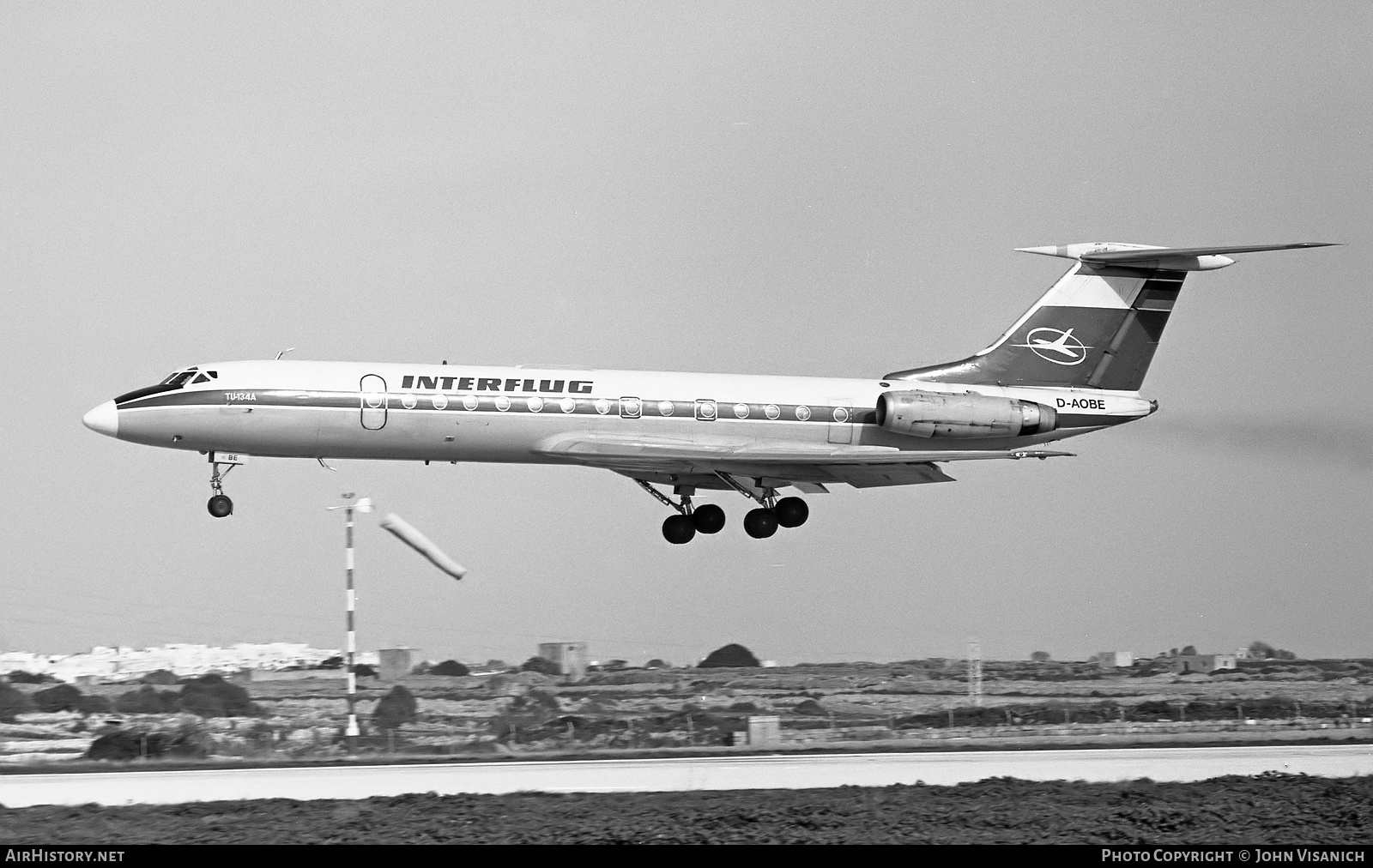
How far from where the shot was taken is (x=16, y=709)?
45500mm

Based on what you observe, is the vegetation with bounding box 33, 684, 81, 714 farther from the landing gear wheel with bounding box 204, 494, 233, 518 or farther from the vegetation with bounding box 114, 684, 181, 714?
the landing gear wheel with bounding box 204, 494, 233, 518

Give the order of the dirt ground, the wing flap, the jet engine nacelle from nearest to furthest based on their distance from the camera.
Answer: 1. the dirt ground
2. the wing flap
3. the jet engine nacelle

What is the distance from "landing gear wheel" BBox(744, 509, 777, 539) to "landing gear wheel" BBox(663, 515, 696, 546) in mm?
1306

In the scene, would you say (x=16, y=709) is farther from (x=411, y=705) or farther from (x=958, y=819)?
(x=958, y=819)

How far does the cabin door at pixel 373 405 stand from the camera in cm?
3638

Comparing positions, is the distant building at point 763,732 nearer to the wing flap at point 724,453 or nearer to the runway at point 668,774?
the runway at point 668,774

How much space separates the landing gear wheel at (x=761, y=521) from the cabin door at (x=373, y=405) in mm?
8964

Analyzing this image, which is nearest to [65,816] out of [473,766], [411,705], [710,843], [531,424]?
[473,766]

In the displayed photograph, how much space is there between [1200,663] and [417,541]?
1206 inches

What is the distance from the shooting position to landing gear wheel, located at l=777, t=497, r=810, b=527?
40562 mm

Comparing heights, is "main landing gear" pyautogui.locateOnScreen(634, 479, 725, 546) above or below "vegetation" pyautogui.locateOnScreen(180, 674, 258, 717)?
above

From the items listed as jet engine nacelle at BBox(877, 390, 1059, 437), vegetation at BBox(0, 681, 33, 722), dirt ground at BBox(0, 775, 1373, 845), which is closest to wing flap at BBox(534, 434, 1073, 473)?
jet engine nacelle at BBox(877, 390, 1059, 437)

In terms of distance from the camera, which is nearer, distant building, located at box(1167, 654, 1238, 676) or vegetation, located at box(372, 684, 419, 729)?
vegetation, located at box(372, 684, 419, 729)
